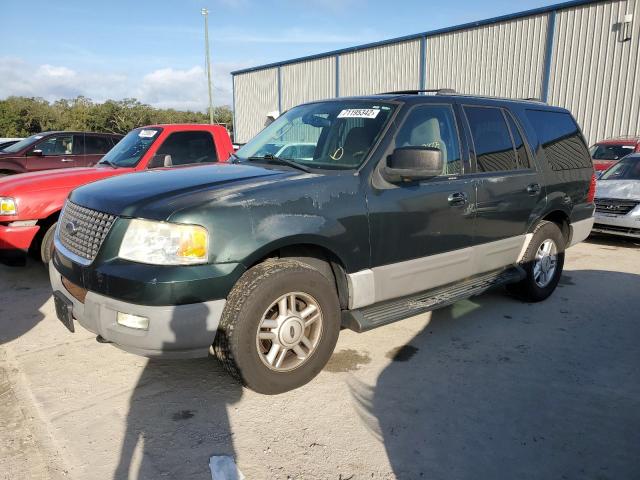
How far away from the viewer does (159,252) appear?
2807 mm

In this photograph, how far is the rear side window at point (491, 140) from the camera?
4.31m

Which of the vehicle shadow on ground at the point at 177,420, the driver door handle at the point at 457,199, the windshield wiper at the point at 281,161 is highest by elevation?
the windshield wiper at the point at 281,161

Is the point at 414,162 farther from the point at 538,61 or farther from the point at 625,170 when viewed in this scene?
the point at 538,61

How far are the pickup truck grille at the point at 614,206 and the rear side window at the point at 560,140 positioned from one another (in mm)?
3072

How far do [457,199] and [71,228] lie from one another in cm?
284

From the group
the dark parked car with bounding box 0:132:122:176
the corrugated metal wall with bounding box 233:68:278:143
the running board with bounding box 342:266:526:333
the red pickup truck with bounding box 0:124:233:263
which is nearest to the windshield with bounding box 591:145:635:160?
the running board with bounding box 342:266:526:333

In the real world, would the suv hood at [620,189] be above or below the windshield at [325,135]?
below

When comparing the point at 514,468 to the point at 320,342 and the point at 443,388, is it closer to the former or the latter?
the point at 443,388

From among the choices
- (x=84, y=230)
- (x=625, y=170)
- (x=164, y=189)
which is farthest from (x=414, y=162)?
(x=625, y=170)

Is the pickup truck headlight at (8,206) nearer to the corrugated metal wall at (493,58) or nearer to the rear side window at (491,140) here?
the rear side window at (491,140)

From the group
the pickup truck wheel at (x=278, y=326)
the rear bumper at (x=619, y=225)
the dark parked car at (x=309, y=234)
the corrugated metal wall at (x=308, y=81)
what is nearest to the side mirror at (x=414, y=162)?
the dark parked car at (x=309, y=234)

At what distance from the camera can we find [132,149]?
6707 millimetres

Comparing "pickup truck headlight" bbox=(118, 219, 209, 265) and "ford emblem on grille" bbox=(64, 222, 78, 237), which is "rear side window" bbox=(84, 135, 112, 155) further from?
"pickup truck headlight" bbox=(118, 219, 209, 265)

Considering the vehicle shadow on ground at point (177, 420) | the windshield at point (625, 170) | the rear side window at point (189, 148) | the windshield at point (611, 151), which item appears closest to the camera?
the vehicle shadow on ground at point (177, 420)
